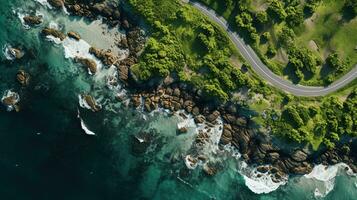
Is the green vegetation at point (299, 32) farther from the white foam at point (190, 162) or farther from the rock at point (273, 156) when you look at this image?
the white foam at point (190, 162)

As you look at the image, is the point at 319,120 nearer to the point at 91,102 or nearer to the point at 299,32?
the point at 299,32

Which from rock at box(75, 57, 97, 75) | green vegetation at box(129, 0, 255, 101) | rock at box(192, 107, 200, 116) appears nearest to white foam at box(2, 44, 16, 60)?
rock at box(75, 57, 97, 75)

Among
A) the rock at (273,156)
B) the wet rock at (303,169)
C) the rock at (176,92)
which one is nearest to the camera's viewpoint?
the rock at (176,92)

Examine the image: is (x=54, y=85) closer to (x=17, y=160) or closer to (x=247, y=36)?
(x=17, y=160)

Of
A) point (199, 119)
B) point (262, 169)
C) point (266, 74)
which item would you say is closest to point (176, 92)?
point (199, 119)

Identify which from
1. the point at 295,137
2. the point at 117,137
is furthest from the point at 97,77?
the point at 295,137

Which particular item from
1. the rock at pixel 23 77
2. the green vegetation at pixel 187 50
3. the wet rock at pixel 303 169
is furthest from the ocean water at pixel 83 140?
the green vegetation at pixel 187 50
